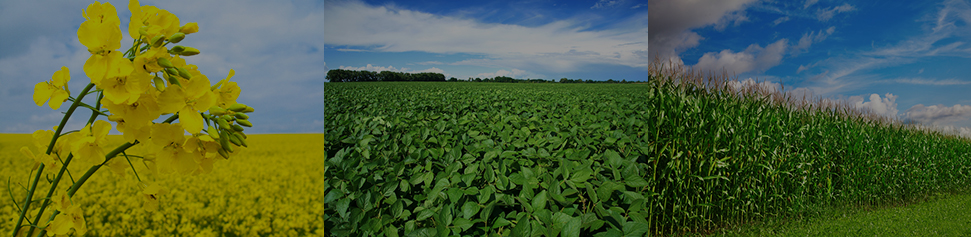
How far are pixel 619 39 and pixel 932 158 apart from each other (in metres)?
4.68

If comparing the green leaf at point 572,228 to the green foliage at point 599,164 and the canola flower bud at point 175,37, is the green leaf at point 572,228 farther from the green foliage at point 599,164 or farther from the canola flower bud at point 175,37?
the canola flower bud at point 175,37

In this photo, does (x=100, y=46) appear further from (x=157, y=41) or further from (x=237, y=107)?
(x=237, y=107)

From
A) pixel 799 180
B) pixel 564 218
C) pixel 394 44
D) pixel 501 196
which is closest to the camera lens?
pixel 564 218

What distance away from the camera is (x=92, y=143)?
2.09 ft

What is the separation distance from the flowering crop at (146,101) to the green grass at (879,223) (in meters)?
2.55

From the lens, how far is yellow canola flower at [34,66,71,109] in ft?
2.02

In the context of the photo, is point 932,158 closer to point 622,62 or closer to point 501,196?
point 622,62

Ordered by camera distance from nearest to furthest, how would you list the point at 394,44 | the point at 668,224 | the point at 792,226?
the point at 394,44 → the point at 668,224 → the point at 792,226

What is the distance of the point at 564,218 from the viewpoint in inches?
39.1

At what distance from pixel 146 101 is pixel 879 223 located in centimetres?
439

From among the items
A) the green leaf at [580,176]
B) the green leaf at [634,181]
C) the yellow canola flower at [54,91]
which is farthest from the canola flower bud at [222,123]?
the green leaf at [634,181]

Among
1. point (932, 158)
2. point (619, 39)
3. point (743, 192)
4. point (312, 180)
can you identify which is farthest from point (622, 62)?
point (932, 158)

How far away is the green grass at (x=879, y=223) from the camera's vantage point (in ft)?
8.77

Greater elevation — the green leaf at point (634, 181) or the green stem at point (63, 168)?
the green stem at point (63, 168)
